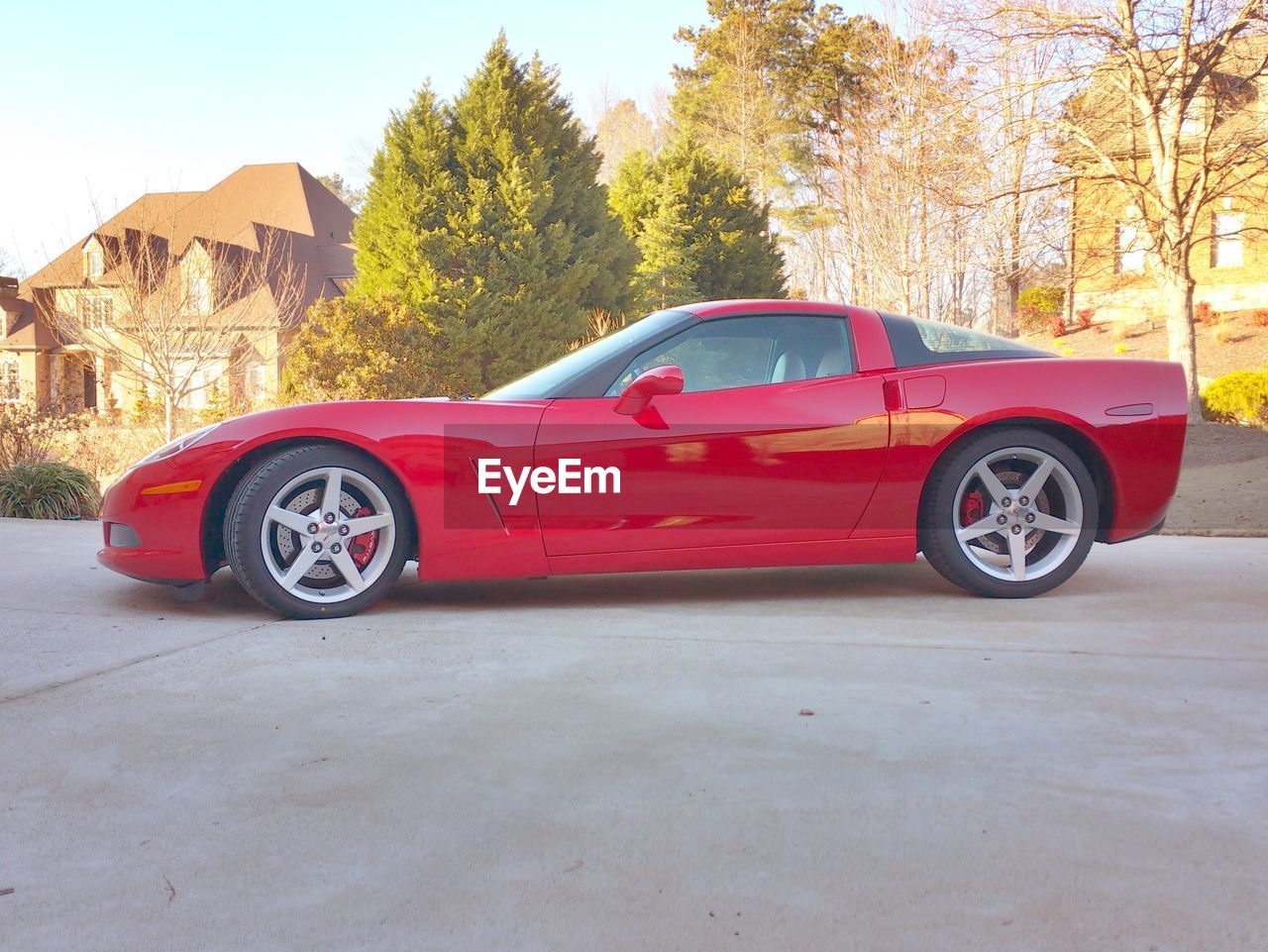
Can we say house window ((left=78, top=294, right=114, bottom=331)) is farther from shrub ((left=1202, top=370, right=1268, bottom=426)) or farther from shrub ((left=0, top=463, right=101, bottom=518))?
shrub ((left=1202, top=370, right=1268, bottom=426))

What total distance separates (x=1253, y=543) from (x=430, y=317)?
12.3 metres

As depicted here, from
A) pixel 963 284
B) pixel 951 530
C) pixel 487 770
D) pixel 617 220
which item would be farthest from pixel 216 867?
pixel 963 284

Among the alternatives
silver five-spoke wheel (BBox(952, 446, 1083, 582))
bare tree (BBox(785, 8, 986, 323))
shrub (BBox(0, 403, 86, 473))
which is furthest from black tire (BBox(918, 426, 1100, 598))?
bare tree (BBox(785, 8, 986, 323))

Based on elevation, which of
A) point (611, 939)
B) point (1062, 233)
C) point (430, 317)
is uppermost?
point (1062, 233)

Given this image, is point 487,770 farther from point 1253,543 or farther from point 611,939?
point 1253,543

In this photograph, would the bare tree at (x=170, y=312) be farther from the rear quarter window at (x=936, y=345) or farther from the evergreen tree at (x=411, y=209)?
the rear quarter window at (x=936, y=345)

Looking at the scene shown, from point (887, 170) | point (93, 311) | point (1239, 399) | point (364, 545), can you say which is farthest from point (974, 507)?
point (887, 170)

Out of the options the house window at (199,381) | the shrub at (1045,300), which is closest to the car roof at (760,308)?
the house window at (199,381)

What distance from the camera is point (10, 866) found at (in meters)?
2.12

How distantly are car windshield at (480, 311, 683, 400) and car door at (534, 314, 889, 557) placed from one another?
109mm

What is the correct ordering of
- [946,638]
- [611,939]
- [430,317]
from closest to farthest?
[611,939] < [946,638] < [430,317]

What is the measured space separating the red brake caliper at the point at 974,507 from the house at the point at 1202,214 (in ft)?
38.0

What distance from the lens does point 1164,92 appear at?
15453 millimetres

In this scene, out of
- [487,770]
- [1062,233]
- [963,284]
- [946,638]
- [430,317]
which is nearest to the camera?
[487,770]
